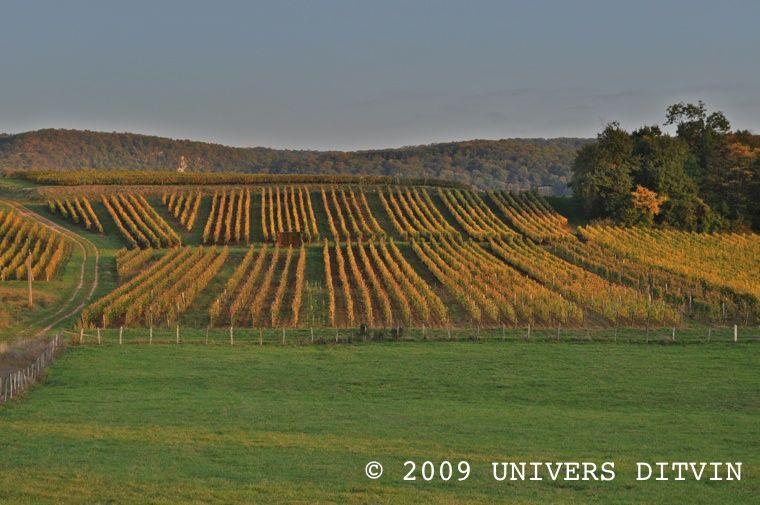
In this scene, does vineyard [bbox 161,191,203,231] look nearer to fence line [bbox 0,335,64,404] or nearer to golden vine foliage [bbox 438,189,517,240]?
golden vine foliage [bbox 438,189,517,240]

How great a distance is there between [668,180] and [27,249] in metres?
48.8

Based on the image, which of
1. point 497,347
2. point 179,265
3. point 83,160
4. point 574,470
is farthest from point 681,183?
point 83,160

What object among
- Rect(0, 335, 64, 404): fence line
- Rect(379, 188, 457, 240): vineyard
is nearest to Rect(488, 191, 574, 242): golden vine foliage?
Rect(379, 188, 457, 240): vineyard

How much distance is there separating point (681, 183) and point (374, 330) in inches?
1865

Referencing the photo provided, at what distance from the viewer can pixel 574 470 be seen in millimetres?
16000

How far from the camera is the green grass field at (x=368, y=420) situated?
14.6 m

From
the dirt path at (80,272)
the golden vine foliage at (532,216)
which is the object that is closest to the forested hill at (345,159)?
the golden vine foliage at (532,216)

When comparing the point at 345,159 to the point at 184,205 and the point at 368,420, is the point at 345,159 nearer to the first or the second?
the point at 184,205

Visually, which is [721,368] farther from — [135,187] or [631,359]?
[135,187]

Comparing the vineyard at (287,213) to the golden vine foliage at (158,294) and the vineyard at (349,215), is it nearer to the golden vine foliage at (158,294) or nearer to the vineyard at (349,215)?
the vineyard at (349,215)

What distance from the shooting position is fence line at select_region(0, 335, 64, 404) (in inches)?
966

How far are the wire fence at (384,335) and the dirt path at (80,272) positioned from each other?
3419 millimetres

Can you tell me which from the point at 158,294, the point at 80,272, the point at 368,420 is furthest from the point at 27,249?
the point at 368,420

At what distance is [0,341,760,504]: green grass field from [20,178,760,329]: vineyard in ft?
23.8
